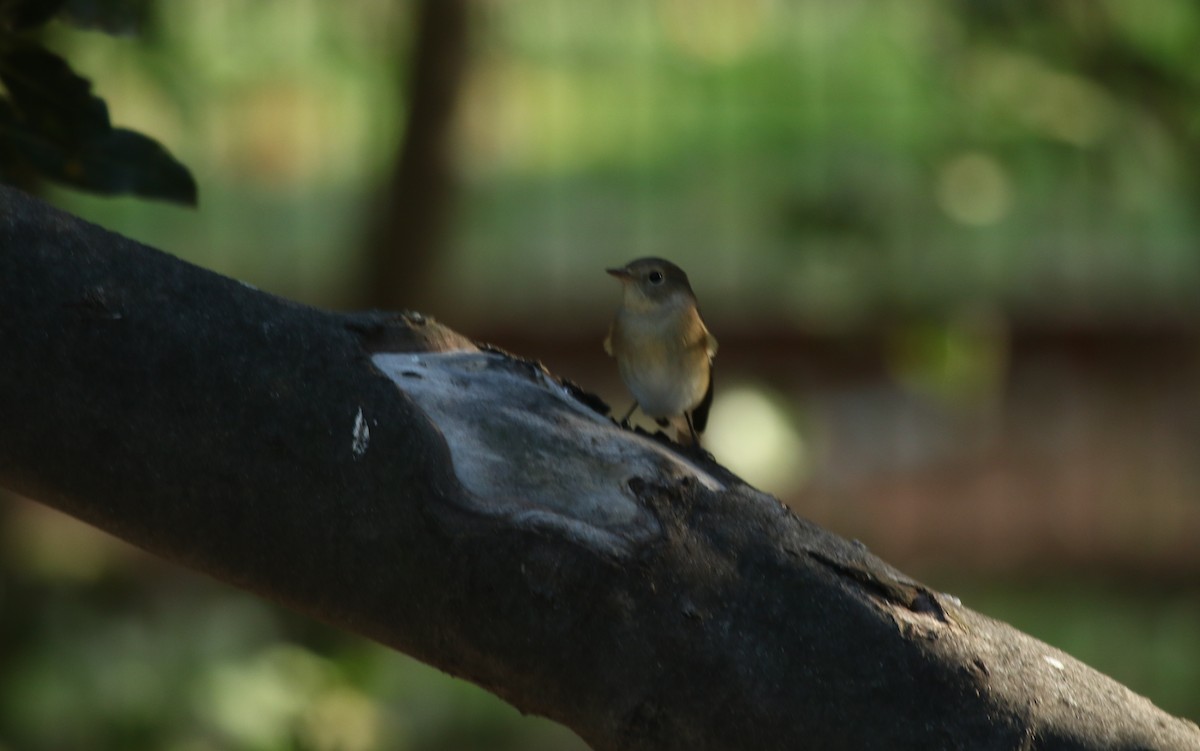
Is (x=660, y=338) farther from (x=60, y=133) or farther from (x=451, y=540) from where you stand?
(x=451, y=540)

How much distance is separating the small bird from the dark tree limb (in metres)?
1.47

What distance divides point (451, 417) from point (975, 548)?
5.30m

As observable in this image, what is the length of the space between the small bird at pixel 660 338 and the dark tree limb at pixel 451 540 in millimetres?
1475

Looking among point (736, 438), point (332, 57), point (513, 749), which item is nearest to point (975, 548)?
point (513, 749)

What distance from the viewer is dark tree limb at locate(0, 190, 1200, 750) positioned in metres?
1.42

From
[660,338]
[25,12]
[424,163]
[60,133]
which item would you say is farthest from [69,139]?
[424,163]

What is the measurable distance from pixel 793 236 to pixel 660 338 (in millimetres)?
995

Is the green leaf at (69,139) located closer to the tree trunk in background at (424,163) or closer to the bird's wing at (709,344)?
the bird's wing at (709,344)

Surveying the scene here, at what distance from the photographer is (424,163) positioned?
4145 mm

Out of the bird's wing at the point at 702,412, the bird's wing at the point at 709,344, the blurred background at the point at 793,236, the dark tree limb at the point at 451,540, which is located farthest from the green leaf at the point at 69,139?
the blurred background at the point at 793,236

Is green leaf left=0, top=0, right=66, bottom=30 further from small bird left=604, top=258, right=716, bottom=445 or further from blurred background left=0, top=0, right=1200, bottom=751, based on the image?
blurred background left=0, top=0, right=1200, bottom=751

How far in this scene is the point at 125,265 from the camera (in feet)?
4.89

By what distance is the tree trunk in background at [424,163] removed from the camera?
410 cm

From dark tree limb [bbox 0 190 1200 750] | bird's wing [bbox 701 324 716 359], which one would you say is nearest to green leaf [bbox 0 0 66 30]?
dark tree limb [bbox 0 190 1200 750]
